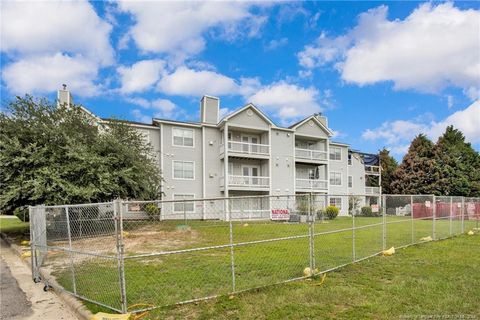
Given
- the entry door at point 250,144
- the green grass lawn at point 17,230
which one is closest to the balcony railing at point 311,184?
the entry door at point 250,144

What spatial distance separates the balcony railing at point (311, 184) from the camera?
32.4 metres

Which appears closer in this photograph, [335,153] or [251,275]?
[251,275]

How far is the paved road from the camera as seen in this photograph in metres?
5.91

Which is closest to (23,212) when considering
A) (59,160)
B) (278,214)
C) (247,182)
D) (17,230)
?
(17,230)

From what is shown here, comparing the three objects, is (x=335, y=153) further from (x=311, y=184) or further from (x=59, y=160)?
(x=59, y=160)

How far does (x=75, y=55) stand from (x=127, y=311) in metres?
15.7

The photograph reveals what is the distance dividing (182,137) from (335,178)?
18.0 metres

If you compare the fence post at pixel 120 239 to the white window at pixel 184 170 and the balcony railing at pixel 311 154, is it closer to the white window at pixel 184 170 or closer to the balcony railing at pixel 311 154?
the white window at pixel 184 170

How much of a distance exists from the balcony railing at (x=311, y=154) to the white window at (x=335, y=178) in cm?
355

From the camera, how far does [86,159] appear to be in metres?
16.0

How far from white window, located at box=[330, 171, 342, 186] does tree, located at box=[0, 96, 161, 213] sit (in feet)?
76.3

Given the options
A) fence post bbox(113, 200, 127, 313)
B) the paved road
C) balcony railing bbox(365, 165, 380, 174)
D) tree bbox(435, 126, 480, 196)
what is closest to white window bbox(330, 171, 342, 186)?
balcony railing bbox(365, 165, 380, 174)

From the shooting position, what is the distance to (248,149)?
1162 inches

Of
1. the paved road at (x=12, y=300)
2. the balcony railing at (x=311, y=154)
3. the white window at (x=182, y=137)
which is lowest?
the paved road at (x=12, y=300)
